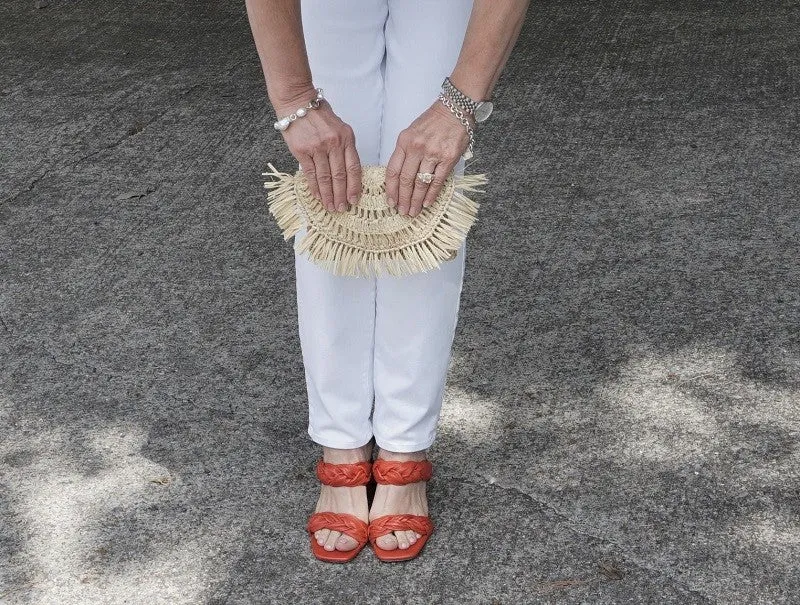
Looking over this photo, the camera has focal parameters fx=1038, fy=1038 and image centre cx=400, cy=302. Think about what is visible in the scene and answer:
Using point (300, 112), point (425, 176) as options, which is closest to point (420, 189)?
point (425, 176)

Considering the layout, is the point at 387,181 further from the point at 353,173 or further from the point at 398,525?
the point at 398,525

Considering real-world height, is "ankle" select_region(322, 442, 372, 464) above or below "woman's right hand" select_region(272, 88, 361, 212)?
below

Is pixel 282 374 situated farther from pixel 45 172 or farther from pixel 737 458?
pixel 45 172

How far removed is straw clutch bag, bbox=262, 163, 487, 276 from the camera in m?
2.05

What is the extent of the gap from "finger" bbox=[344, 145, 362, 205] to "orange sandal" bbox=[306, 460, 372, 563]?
0.66 metres

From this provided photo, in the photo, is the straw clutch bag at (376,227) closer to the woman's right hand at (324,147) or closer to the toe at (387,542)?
the woman's right hand at (324,147)

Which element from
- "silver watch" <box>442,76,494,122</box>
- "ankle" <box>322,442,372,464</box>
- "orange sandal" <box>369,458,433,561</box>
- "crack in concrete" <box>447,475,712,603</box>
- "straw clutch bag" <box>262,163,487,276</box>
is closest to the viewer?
"silver watch" <box>442,76,494,122</box>

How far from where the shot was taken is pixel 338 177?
2002 mm

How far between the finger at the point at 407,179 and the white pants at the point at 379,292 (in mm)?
103

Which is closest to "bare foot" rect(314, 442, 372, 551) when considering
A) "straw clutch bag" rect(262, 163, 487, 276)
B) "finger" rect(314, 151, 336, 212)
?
"straw clutch bag" rect(262, 163, 487, 276)

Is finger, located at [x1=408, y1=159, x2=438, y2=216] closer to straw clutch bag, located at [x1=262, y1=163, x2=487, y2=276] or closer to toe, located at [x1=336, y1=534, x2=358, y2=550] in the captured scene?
straw clutch bag, located at [x1=262, y1=163, x2=487, y2=276]

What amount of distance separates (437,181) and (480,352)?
1034 millimetres

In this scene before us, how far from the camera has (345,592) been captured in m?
2.20

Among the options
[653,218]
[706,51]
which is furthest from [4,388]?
[706,51]
